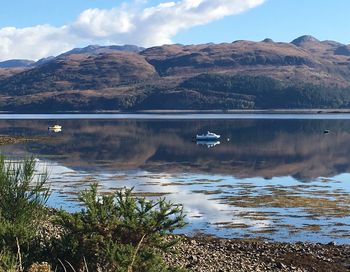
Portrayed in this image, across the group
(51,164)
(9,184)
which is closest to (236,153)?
(51,164)

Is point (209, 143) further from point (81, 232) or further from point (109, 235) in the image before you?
point (81, 232)

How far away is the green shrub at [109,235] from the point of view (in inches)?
689

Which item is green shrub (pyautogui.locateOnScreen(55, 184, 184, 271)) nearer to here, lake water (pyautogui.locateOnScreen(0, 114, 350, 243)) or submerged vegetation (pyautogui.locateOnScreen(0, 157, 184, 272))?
submerged vegetation (pyautogui.locateOnScreen(0, 157, 184, 272))

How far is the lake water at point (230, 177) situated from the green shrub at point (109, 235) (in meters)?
6.52

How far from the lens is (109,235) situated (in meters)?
18.4

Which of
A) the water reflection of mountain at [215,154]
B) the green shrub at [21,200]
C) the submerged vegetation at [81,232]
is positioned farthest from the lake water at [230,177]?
the submerged vegetation at [81,232]

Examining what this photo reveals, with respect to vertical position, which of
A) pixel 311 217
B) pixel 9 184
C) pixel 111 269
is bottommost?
pixel 311 217

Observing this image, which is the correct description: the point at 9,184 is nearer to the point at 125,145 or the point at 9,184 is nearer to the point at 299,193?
the point at 299,193

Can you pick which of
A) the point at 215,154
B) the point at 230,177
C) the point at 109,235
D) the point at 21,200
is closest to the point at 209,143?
the point at 215,154

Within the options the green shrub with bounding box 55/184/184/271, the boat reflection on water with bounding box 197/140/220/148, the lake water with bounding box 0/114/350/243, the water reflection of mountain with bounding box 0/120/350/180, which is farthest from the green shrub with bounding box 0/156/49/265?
the boat reflection on water with bounding box 197/140/220/148

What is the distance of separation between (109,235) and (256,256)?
462 inches

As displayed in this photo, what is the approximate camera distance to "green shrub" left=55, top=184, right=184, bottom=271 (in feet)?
57.4

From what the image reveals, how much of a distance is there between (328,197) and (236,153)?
44867 mm

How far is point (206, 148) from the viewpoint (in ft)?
339
